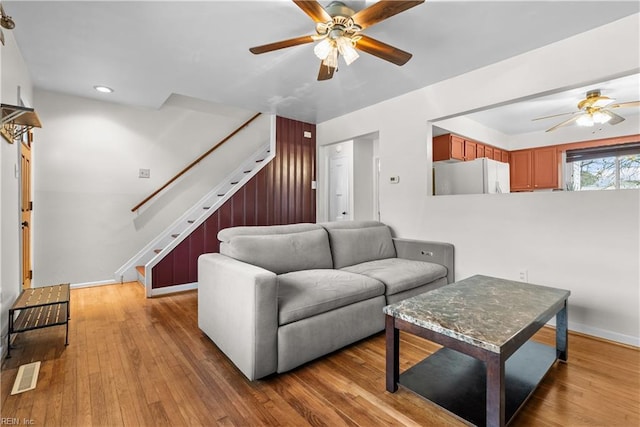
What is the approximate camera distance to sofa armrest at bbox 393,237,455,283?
131 inches

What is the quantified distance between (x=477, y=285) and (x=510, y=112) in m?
3.43

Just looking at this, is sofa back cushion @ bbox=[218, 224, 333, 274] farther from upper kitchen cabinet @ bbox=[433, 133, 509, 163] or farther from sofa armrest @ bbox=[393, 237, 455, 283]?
upper kitchen cabinet @ bbox=[433, 133, 509, 163]

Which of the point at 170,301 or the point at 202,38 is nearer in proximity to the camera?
the point at 202,38

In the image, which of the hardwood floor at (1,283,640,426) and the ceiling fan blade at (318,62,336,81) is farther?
the ceiling fan blade at (318,62,336,81)

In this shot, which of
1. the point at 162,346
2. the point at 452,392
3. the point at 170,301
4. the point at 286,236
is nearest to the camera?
the point at 452,392

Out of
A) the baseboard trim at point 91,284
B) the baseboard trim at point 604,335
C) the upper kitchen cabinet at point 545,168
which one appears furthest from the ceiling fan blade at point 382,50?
the upper kitchen cabinet at point 545,168

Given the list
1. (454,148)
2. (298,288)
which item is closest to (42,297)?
(298,288)

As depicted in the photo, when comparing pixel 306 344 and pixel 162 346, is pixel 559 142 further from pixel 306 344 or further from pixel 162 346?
pixel 162 346

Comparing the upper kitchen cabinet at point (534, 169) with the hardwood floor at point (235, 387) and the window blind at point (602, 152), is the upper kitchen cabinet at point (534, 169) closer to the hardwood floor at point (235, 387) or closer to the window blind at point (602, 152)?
the window blind at point (602, 152)

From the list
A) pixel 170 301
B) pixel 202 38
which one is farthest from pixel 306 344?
pixel 202 38

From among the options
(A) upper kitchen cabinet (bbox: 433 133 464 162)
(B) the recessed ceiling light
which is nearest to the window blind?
(A) upper kitchen cabinet (bbox: 433 133 464 162)

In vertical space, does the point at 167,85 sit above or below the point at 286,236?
above

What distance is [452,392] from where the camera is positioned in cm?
164

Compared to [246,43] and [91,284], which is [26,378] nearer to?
[91,284]
